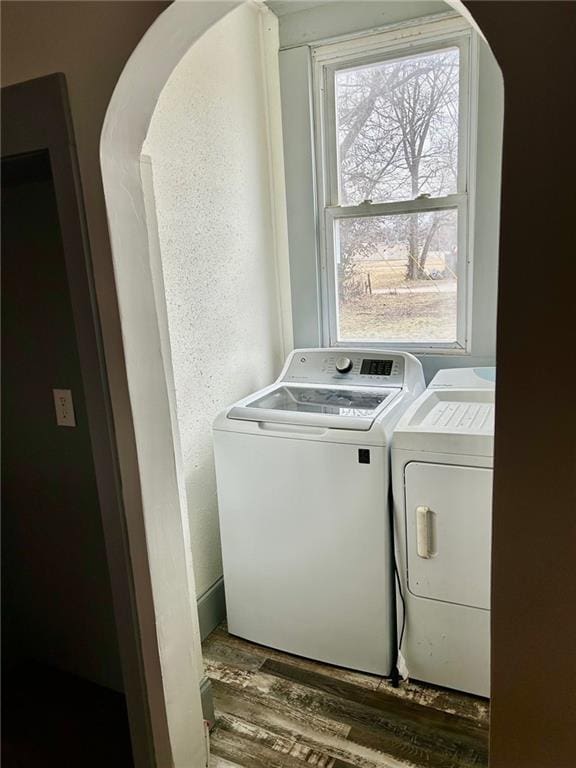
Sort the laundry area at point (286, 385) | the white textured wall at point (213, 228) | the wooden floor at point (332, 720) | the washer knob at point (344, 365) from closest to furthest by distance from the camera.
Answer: the laundry area at point (286, 385), the wooden floor at point (332, 720), the white textured wall at point (213, 228), the washer knob at point (344, 365)

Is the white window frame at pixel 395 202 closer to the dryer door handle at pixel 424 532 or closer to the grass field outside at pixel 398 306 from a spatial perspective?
Result: the grass field outside at pixel 398 306

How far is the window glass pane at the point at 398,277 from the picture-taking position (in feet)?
7.69

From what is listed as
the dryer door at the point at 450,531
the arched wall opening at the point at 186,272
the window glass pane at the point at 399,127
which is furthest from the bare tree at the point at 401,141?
the dryer door at the point at 450,531

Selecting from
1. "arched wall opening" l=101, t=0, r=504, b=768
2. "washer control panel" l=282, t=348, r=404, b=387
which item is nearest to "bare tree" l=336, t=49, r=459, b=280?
"arched wall opening" l=101, t=0, r=504, b=768

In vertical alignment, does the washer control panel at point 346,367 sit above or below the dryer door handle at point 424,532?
above

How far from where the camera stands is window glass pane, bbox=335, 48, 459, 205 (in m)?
2.21

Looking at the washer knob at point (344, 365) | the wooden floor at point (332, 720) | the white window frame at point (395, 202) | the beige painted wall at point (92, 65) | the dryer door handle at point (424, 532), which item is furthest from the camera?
the washer knob at point (344, 365)

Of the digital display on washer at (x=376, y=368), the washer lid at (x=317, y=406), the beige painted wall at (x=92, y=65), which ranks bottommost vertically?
the washer lid at (x=317, y=406)

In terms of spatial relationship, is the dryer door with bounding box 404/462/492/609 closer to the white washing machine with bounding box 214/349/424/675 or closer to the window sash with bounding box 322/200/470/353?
the white washing machine with bounding box 214/349/424/675

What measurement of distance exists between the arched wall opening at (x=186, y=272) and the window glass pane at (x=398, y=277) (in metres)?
0.32

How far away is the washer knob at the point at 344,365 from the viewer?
2.28m

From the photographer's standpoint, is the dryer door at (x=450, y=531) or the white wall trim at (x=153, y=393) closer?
the white wall trim at (x=153, y=393)

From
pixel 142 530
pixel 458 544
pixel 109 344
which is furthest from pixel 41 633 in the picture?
pixel 458 544

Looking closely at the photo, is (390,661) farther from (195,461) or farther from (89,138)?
(89,138)
